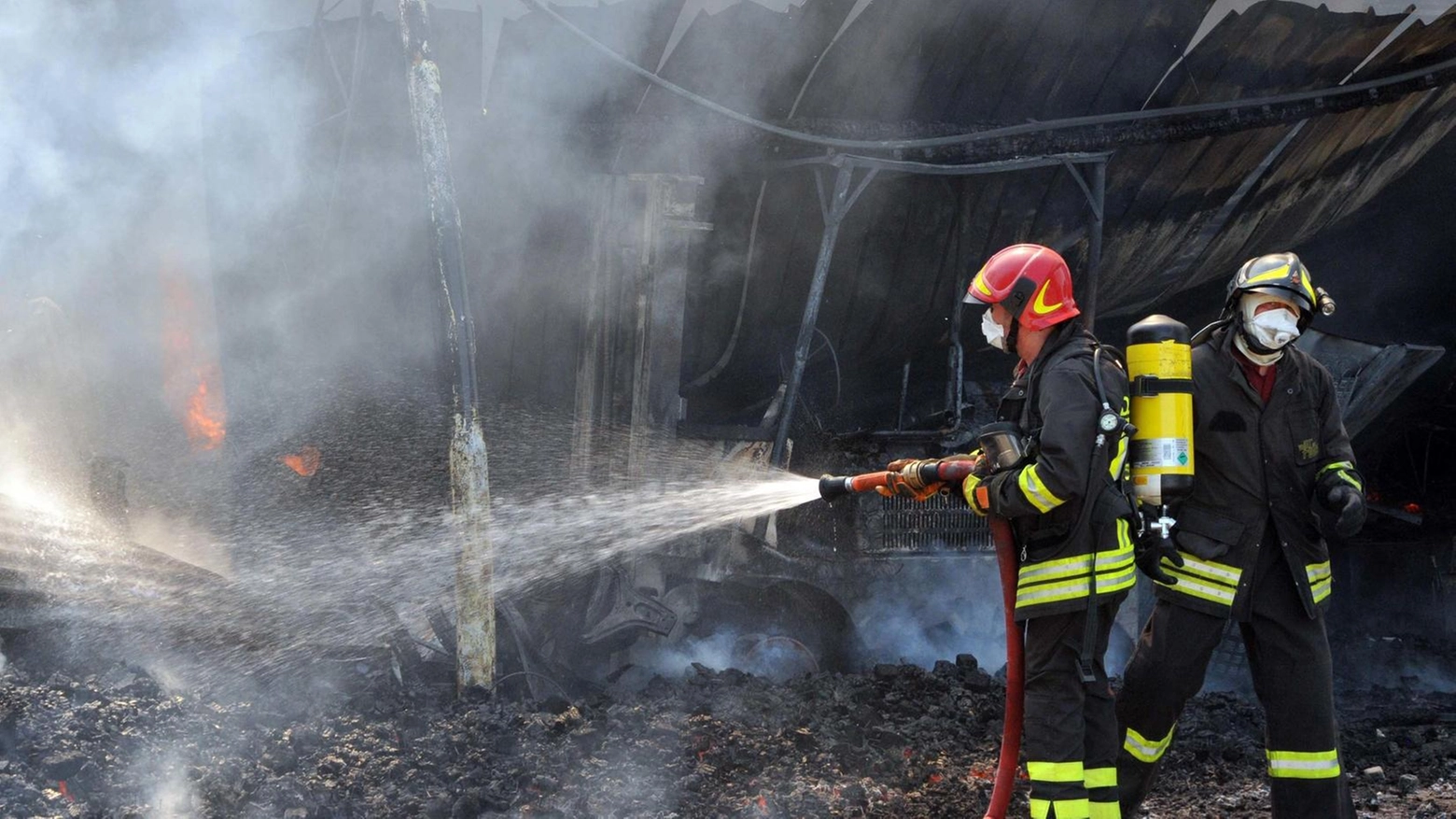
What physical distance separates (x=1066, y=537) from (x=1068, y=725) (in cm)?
60

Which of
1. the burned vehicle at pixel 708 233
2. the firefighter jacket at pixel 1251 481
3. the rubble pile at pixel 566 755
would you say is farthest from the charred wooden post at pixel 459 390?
the firefighter jacket at pixel 1251 481

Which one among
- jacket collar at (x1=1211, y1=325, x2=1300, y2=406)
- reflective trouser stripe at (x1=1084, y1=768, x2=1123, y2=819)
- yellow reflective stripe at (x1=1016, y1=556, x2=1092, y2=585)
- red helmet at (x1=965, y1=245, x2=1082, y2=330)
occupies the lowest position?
reflective trouser stripe at (x1=1084, y1=768, x2=1123, y2=819)

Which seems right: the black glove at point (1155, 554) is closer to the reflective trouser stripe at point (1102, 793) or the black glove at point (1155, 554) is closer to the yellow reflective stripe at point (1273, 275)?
the reflective trouser stripe at point (1102, 793)

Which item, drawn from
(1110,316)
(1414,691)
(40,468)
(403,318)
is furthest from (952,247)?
(40,468)

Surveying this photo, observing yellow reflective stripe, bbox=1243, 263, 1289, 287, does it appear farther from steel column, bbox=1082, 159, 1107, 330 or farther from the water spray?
steel column, bbox=1082, 159, 1107, 330

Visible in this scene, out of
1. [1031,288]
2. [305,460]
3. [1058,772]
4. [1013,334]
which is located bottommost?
[1058,772]

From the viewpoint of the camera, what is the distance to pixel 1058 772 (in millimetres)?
3504

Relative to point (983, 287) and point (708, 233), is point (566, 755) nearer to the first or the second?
point (983, 287)

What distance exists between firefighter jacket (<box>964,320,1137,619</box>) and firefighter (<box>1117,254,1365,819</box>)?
1.05 ft

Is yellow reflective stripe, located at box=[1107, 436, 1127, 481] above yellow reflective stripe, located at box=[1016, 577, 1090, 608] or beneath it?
above

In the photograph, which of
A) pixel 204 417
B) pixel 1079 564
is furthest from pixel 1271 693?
pixel 204 417

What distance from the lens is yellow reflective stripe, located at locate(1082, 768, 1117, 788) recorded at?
3.65 metres

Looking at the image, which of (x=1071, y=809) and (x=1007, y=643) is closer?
(x=1071, y=809)

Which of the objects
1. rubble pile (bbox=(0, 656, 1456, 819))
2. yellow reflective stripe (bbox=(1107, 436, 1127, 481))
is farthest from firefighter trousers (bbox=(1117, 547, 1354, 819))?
rubble pile (bbox=(0, 656, 1456, 819))
